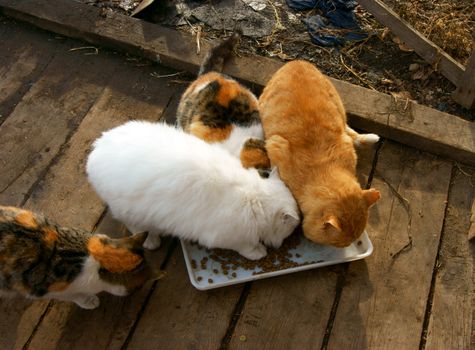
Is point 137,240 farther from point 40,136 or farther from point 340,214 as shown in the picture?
point 40,136

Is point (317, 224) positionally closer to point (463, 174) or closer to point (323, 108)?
point (323, 108)

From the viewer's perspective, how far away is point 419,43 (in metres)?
3.57

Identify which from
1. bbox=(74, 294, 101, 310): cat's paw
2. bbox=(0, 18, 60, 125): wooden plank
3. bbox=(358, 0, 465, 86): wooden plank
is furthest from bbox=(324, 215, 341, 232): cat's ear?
bbox=(0, 18, 60, 125): wooden plank

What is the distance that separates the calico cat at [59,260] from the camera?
236 cm

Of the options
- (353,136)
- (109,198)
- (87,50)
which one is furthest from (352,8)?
(109,198)

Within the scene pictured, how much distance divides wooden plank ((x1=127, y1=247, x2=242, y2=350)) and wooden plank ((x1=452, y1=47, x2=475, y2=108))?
2.23m

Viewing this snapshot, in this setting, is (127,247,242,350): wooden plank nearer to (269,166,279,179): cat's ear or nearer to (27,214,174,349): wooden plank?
(27,214,174,349): wooden plank

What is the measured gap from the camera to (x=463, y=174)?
3252 mm

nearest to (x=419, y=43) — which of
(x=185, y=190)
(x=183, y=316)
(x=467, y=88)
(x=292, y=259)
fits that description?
(x=467, y=88)

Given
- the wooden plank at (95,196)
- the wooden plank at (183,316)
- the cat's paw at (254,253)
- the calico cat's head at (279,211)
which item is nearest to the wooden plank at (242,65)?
the wooden plank at (95,196)

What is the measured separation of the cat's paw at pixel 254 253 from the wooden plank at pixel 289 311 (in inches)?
6.8

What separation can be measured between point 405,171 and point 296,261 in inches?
43.8

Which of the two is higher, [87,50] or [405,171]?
[87,50]

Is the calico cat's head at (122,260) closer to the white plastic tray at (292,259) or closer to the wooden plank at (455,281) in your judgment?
the white plastic tray at (292,259)
